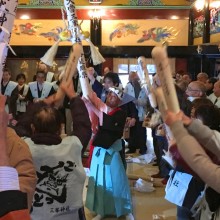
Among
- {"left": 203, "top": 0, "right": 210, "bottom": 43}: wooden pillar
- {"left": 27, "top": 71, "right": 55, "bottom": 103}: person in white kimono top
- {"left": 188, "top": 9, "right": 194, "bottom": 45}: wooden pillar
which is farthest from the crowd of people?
{"left": 188, "top": 9, "right": 194, "bottom": 45}: wooden pillar

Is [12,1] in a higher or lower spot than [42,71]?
higher

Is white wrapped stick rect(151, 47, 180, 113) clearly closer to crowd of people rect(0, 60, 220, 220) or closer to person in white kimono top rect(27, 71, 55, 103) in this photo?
crowd of people rect(0, 60, 220, 220)

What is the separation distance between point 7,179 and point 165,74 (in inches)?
27.1

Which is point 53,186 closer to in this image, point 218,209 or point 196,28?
point 218,209

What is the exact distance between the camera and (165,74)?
4.61 ft

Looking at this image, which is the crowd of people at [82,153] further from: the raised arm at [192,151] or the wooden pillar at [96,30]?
the wooden pillar at [96,30]

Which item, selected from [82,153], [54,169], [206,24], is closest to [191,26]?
[206,24]

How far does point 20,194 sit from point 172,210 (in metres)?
3.38

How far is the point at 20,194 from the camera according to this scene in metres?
1.00

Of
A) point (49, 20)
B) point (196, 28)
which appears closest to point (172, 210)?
point (196, 28)

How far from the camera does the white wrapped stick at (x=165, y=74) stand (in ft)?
4.56

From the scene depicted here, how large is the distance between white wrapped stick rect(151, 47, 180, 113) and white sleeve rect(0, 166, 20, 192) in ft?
2.16

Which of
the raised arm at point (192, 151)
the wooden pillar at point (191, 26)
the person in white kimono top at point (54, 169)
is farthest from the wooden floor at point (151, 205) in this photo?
the wooden pillar at point (191, 26)

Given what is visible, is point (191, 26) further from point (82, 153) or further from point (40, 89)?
point (82, 153)
